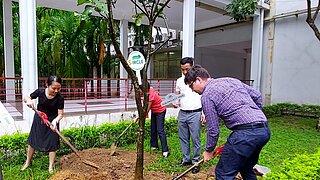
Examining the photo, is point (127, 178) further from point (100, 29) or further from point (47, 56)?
point (47, 56)

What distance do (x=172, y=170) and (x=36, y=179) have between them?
Answer: 1.64 metres

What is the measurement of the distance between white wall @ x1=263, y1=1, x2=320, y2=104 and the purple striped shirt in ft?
23.2

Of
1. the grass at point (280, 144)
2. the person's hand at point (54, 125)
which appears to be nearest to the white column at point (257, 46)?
the grass at point (280, 144)

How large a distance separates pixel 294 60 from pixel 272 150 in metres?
4.88

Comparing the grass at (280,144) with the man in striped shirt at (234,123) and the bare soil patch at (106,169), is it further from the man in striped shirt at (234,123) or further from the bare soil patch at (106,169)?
the man in striped shirt at (234,123)

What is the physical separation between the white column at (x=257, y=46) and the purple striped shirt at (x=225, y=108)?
7.01 meters

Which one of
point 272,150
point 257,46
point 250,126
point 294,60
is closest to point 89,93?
point 257,46

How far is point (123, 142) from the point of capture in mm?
4672

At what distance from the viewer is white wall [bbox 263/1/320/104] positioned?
784cm

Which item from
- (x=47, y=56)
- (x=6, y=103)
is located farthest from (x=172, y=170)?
(x=47, y=56)

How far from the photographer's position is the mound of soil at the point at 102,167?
308cm

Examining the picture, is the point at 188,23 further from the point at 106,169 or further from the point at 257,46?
the point at 106,169

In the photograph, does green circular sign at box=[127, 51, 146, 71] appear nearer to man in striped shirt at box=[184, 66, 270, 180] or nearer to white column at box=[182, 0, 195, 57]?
man in striped shirt at box=[184, 66, 270, 180]

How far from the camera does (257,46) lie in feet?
27.8
